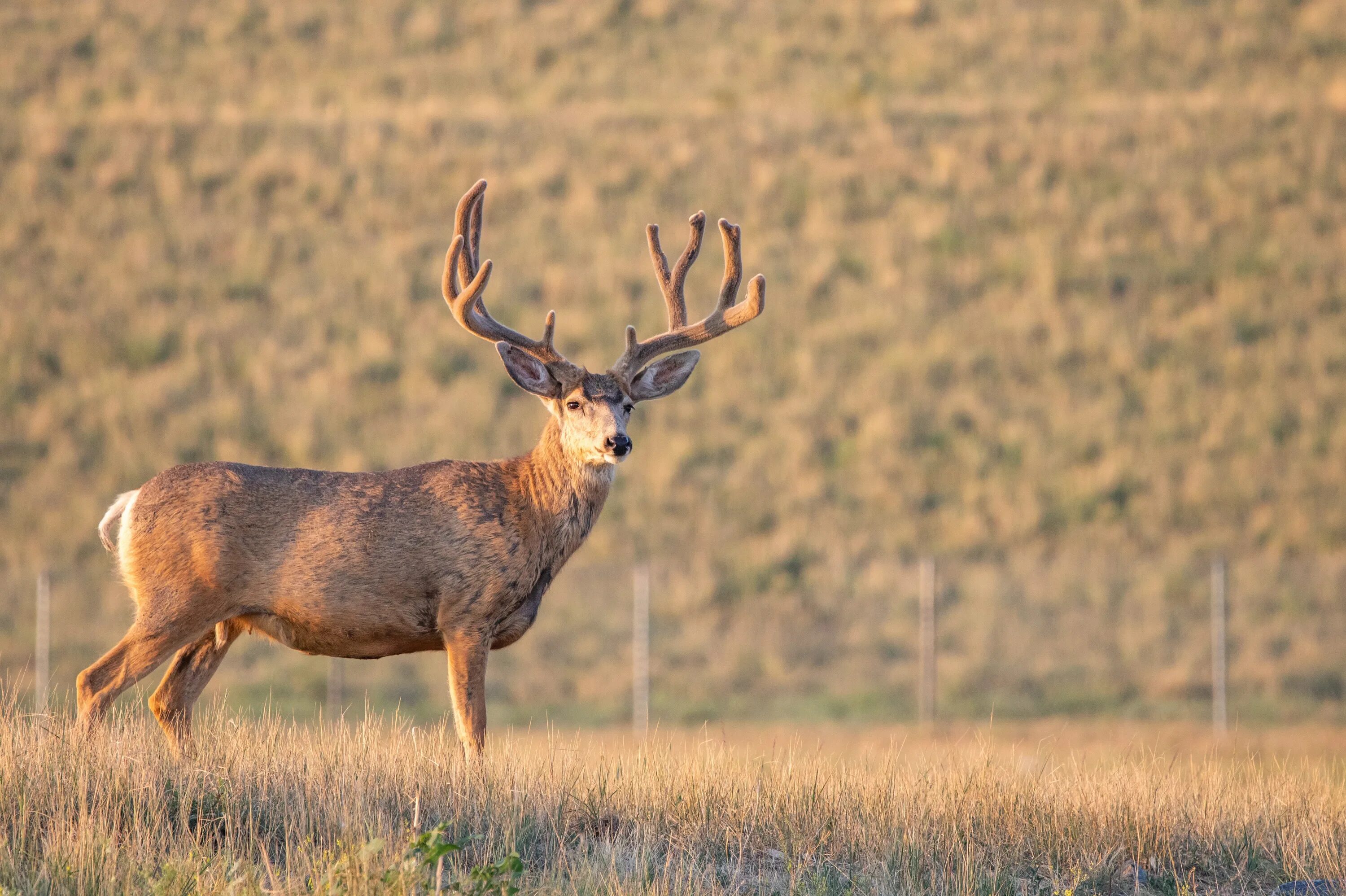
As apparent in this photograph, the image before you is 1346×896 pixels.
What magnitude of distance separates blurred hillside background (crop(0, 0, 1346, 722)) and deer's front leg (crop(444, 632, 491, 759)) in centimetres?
1061

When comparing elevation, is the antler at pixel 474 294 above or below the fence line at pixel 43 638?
above

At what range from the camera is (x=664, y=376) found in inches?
396

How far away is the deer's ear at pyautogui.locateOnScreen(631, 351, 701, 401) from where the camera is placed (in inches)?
388

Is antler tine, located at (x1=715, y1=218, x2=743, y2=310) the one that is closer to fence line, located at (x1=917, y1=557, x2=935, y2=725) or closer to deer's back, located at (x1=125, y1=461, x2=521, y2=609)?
deer's back, located at (x1=125, y1=461, x2=521, y2=609)

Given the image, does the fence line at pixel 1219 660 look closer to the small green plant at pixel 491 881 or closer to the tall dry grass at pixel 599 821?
the tall dry grass at pixel 599 821

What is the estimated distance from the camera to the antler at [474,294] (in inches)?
377

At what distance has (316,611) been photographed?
27.9ft

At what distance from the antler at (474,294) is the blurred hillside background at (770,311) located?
9876 mm

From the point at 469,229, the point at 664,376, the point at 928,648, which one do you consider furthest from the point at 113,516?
the point at 928,648

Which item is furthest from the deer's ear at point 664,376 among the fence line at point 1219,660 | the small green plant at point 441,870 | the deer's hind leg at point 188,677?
the fence line at point 1219,660

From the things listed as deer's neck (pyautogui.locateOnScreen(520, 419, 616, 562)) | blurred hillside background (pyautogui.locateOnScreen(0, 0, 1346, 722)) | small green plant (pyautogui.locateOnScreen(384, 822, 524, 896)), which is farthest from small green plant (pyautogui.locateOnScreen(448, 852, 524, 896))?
blurred hillside background (pyautogui.locateOnScreen(0, 0, 1346, 722))

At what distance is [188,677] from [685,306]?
3745mm

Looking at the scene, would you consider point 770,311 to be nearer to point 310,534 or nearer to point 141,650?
point 310,534

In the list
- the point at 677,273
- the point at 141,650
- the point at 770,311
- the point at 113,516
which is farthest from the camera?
the point at 770,311
